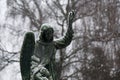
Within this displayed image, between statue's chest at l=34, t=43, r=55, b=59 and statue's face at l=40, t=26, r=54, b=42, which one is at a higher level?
statue's face at l=40, t=26, r=54, b=42

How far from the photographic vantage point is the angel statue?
316 inches

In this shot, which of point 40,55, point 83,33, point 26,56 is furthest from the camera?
point 83,33

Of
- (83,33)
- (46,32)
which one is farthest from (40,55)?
(83,33)

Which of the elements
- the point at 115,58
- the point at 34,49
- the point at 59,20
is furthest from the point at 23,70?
the point at 59,20

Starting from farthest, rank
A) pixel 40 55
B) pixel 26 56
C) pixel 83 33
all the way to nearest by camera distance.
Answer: pixel 83 33 < pixel 40 55 < pixel 26 56

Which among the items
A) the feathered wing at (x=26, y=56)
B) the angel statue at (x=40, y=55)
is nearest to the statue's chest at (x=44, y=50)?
the angel statue at (x=40, y=55)

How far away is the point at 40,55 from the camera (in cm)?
848

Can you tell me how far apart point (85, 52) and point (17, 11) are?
3892 millimetres

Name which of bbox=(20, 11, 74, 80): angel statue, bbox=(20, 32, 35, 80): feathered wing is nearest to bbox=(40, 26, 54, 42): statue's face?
bbox=(20, 11, 74, 80): angel statue

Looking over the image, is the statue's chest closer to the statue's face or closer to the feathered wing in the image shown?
the statue's face

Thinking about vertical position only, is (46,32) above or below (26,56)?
above

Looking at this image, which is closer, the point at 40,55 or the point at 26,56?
the point at 26,56

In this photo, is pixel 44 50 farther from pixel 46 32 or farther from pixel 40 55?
pixel 46 32

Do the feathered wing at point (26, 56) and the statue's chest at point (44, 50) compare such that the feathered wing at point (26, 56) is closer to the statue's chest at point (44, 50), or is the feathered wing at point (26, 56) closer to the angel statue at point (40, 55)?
the angel statue at point (40, 55)
